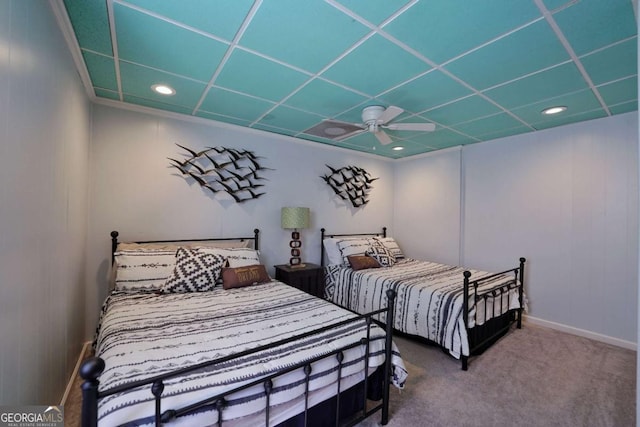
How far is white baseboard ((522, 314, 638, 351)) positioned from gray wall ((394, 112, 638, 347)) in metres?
0.01

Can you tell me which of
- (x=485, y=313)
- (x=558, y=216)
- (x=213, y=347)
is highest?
(x=558, y=216)

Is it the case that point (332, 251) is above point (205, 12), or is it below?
below

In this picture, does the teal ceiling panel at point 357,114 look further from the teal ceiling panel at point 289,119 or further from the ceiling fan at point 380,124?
the teal ceiling panel at point 289,119

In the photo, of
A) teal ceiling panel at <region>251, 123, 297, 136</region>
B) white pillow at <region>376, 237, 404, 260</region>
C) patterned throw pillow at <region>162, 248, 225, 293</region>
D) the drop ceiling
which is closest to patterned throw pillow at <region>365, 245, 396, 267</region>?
white pillow at <region>376, 237, 404, 260</region>

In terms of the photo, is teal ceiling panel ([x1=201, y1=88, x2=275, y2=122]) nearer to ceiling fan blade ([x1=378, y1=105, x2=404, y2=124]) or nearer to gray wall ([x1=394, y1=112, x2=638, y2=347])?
ceiling fan blade ([x1=378, y1=105, x2=404, y2=124])

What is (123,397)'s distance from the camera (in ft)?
3.37

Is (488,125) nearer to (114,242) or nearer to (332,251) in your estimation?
(332,251)

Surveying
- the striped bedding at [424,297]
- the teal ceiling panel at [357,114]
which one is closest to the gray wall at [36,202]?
the teal ceiling panel at [357,114]

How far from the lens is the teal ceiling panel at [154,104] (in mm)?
2590

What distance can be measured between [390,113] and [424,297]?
1.84m

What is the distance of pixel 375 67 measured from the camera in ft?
6.43

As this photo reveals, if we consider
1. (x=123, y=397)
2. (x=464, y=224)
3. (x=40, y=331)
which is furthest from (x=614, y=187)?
(x=40, y=331)

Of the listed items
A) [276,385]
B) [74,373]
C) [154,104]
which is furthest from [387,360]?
[154,104]

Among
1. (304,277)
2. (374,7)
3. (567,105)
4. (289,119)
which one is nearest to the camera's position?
(374,7)
